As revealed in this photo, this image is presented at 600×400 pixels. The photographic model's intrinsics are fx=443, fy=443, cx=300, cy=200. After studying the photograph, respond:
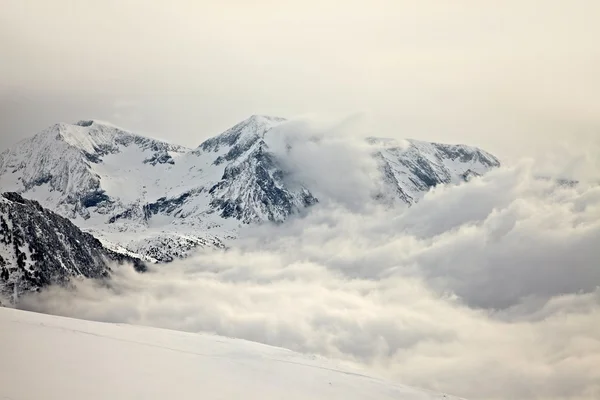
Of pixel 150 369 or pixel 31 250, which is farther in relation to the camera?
pixel 31 250

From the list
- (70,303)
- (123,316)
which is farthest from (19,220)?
(123,316)

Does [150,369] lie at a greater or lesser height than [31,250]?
lesser

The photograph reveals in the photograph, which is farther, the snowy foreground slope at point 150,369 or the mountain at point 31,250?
the mountain at point 31,250

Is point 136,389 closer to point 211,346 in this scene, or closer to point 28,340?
point 28,340
